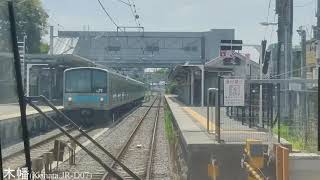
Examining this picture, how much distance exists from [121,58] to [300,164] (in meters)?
55.1

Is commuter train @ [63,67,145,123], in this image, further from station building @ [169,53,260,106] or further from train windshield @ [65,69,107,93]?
station building @ [169,53,260,106]

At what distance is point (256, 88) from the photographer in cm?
1290

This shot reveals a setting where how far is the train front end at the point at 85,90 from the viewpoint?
2616cm

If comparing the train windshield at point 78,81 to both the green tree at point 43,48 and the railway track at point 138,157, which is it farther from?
the green tree at point 43,48

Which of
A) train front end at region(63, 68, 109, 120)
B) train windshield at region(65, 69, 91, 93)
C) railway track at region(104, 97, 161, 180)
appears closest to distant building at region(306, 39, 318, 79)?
railway track at region(104, 97, 161, 180)

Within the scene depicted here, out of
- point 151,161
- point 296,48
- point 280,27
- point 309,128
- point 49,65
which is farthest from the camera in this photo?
point 296,48

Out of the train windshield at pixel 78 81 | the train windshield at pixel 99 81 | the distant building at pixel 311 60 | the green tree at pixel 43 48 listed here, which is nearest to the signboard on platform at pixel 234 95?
the distant building at pixel 311 60

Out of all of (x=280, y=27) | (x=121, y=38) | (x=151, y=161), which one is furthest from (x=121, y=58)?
(x=151, y=161)

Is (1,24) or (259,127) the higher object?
(1,24)

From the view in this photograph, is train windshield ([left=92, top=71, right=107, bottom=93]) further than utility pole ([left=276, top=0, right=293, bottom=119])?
Yes

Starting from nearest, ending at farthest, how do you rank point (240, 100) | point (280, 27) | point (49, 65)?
1. point (240, 100)
2. point (280, 27)
3. point (49, 65)

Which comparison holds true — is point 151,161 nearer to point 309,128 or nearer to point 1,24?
point 309,128

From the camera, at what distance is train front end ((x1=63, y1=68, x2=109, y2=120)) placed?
85.8ft

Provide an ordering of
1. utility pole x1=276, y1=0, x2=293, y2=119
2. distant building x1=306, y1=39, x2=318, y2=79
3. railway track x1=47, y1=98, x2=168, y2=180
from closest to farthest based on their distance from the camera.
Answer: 1. railway track x1=47, y1=98, x2=168, y2=180
2. distant building x1=306, y1=39, x2=318, y2=79
3. utility pole x1=276, y1=0, x2=293, y2=119
